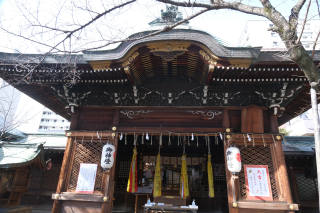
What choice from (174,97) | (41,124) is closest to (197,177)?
(174,97)

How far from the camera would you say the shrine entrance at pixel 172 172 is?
1044 centimetres

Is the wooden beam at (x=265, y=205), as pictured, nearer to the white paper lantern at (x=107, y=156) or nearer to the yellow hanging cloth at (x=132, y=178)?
the white paper lantern at (x=107, y=156)

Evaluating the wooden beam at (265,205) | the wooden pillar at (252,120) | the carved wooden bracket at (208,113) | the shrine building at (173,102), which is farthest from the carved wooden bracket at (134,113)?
the wooden beam at (265,205)

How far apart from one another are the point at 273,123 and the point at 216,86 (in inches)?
88.6

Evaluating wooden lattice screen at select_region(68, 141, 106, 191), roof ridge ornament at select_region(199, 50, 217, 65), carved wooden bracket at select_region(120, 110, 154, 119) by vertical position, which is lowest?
wooden lattice screen at select_region(68, 141, 106, 191)

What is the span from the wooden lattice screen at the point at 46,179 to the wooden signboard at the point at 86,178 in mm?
4428

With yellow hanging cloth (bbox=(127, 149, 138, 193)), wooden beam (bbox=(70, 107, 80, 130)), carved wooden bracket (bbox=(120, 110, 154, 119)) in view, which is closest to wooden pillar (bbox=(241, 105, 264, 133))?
carved wooden bracket (bbox=(120, 110, 154, 119))

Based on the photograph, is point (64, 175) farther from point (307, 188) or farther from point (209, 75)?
point (307, 188)

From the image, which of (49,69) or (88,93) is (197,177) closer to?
(88,93)

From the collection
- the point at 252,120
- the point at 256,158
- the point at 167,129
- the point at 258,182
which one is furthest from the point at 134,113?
the point at 258,182

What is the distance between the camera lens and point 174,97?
283 inches

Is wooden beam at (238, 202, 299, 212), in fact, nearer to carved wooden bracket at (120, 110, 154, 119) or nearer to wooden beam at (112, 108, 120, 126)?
carved wooden bracket at (120, 110, 154, 119)

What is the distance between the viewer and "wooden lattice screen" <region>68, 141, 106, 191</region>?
6.64 metres

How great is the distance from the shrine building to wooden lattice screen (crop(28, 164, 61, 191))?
11.6 feet
